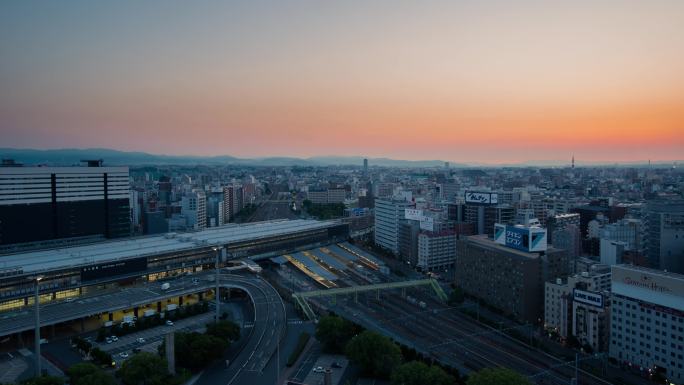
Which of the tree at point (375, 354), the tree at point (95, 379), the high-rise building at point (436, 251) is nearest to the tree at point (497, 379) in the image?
the tree at point (375, 354)

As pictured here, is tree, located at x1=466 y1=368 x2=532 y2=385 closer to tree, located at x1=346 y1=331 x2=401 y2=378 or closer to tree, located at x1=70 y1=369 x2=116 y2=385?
tree, located at x1=346 y1=331 x2=401 y2=378

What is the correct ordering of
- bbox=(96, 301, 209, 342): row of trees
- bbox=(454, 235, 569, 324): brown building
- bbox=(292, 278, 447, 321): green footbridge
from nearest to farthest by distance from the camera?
bbox=(96, 301, 209, 342): row of trees → bbox=(454, 235, 569, 324): brown building → bbox=(292, 278, 447, 321): green footbridge

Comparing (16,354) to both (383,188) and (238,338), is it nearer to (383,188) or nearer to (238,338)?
(238,338)

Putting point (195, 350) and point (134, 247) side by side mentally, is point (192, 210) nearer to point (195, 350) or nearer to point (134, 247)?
point (134, 247)

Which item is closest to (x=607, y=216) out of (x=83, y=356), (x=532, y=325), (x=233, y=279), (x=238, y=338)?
(x=532, y=325)

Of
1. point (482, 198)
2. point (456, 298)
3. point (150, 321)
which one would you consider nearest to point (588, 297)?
point (456, 298)

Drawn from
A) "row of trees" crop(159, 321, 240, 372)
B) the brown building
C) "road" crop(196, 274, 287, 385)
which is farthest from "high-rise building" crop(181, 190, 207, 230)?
"row of trees" crop(159, 321, 240, 372)
